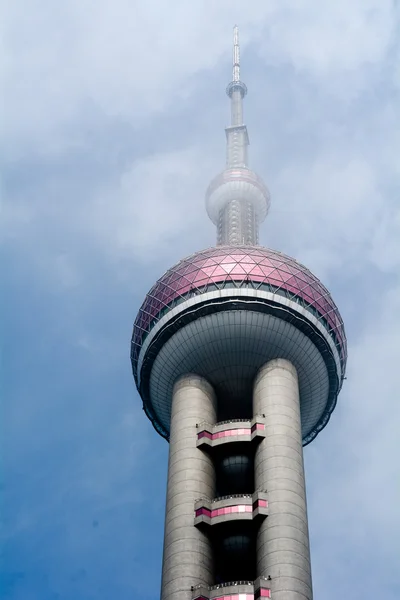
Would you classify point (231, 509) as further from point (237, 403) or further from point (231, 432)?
point (237, 403)

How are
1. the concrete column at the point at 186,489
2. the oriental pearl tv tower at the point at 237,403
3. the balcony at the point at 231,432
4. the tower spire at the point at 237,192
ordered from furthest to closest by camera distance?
the tower spire at the point at 237,192 → the balcony at the point at 231,432 → the oriental pearl tv tower at the point at 237,403 → the concrete column at the point at 186,489

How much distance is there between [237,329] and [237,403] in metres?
12.7

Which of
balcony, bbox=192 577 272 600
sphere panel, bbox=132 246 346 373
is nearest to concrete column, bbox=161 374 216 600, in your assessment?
balcony, bbox=192 577 272 600

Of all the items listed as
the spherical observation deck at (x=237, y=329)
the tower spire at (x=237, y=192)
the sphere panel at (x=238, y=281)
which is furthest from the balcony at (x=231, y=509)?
the tower spire at (x=237, y=192)

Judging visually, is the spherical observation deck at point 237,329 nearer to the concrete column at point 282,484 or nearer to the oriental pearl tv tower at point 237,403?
the oriental pearl tv tower at point 237,403

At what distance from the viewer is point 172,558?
83.1m

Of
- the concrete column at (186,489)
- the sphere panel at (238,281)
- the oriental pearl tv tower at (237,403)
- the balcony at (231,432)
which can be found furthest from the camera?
the sphere panel at (238,281)

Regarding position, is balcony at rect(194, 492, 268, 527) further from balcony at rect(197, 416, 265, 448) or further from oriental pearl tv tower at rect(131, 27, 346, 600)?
balcony at rect(197, 416, 265, 448)

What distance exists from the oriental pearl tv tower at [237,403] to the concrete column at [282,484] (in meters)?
0.15

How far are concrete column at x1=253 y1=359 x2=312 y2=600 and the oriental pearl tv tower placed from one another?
0.48 ft

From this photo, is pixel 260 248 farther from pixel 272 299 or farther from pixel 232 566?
pixel 232 566

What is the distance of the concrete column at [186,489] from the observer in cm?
8144

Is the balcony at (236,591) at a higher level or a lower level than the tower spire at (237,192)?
lower

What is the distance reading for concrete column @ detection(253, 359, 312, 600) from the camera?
78.2 meters
